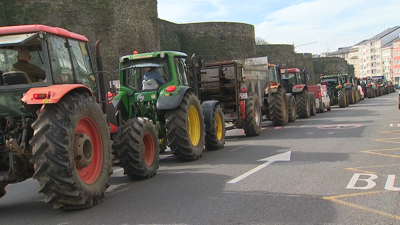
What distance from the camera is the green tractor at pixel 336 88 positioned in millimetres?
30969

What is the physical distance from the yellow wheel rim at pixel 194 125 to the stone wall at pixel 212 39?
4202 centimetres

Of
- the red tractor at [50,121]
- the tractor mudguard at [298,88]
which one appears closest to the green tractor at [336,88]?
the tractor mudguard at [298,88]

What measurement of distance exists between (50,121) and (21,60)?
116 cm

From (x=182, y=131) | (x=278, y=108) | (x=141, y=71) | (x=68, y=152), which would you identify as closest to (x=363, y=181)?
(x=182, y=131)

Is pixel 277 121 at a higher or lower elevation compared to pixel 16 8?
lower

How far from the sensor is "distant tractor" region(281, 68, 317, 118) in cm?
2242

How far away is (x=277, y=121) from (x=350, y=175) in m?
11.2

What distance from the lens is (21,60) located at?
6.15 m

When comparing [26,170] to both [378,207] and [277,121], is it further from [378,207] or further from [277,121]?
[277,121]

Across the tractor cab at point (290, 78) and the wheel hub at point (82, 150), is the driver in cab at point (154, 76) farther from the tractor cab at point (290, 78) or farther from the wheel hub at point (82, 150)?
the tractor cab at point (290, 78)

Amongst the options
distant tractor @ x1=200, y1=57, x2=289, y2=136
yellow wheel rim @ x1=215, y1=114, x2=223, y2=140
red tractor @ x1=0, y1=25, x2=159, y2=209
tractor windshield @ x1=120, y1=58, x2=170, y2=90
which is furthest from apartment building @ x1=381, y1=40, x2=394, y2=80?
red tractor @ x1=0, y1=25, x2=159, y2=209

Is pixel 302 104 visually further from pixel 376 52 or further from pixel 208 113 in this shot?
pixel 376 52

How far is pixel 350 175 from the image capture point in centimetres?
745

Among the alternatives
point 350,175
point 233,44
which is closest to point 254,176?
point 350,175
